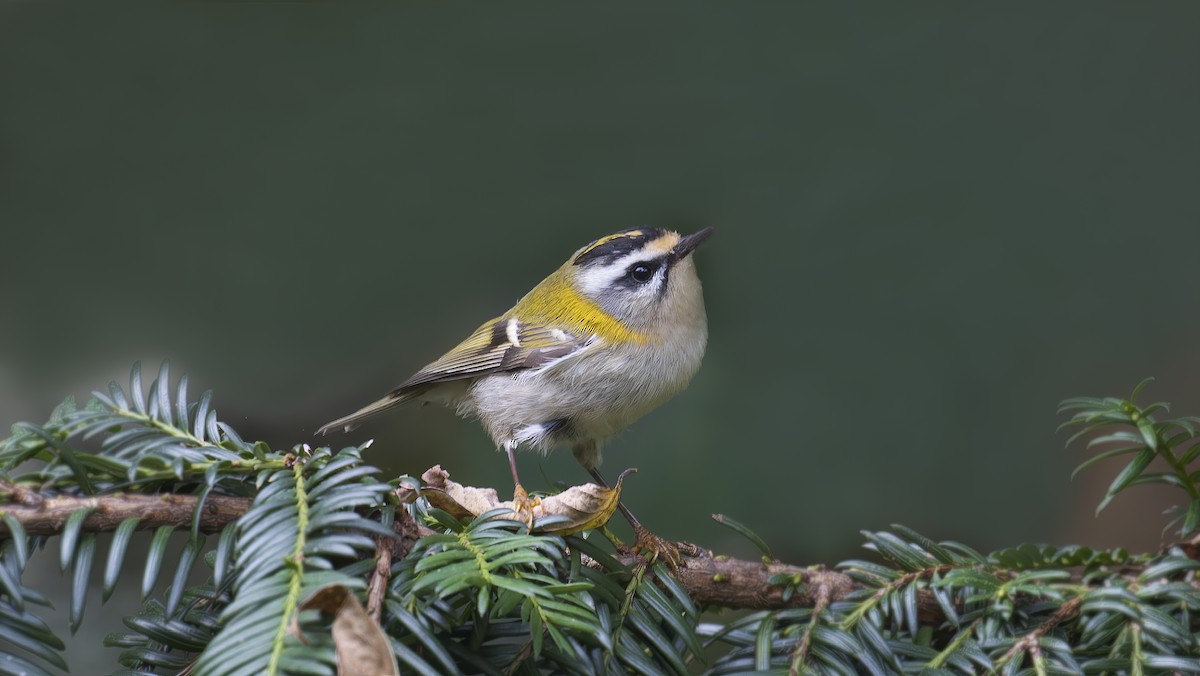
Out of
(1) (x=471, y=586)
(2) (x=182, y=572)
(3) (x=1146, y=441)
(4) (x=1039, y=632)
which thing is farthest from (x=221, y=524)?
(3) (x=1146, y=441)

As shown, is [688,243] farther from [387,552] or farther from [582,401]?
[387,552]

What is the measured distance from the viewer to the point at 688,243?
5.67ft

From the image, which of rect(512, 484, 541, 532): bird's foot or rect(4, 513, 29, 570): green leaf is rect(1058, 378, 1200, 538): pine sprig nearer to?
rect(512, 484, 541, 532): bird's foot

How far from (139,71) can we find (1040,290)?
1556 millimetres

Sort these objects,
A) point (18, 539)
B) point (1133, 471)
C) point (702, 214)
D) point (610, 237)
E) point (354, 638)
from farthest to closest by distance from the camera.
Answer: point (610, 237), point (702, 214), point (1133, 471), point (18, 539), point (354, 638)

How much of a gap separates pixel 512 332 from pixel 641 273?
272 mm

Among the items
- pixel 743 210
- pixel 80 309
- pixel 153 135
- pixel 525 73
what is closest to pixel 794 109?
pixel 743 210

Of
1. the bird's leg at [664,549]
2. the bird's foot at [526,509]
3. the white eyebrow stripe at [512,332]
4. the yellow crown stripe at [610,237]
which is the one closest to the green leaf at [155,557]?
the bird's foot at [526,509]

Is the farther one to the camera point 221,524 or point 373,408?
point 373,408

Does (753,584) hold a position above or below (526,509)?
below

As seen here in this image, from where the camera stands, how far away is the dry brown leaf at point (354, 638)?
0.51 m

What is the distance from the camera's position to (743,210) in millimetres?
1639

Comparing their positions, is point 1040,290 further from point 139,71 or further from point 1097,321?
point 139,71

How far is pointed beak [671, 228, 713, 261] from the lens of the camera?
1.69m
